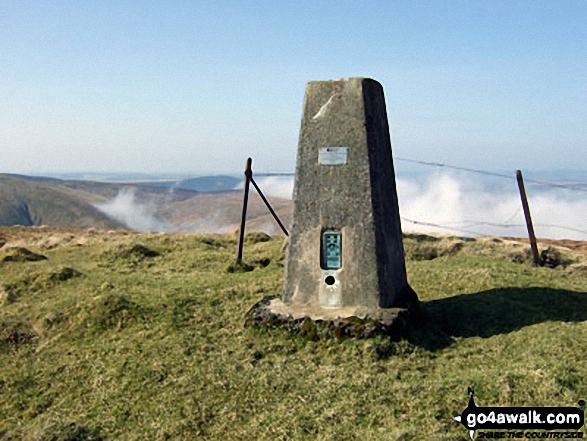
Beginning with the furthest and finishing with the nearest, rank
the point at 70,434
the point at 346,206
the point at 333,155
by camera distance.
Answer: the point at 333,155 → the point at 346,206 → the point at 70,434

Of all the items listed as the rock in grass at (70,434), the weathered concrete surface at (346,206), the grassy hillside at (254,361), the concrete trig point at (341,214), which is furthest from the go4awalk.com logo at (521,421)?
the rock in grass at (70,434)

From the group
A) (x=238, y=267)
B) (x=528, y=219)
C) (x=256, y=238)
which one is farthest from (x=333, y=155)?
(x=256, y=238)

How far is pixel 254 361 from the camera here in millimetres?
8336

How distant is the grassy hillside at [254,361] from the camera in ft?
21.6

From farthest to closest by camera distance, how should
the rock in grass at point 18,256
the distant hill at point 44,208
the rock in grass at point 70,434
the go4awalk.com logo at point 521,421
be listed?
1. the distant hill at point 44,208
2. the rock in grass at point 18,256
3. the rock in grass at point 70,434
4. the go4awalk.com logo at point 521,421

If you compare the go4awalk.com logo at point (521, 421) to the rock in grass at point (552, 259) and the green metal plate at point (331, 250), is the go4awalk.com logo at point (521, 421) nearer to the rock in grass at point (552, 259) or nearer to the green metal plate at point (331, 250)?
the green metal plate at point (331, 250)

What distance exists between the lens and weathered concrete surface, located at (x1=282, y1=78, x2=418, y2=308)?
9.18 meters

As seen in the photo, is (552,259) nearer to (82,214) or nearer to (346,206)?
(346,206)

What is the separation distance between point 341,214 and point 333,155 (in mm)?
1104

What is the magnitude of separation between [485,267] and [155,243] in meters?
12.5

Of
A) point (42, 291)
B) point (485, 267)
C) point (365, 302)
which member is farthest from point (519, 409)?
point (42, 291)

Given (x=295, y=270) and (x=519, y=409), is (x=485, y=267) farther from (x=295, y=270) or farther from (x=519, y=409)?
(x=519, y=409)

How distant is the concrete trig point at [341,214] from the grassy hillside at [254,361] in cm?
93

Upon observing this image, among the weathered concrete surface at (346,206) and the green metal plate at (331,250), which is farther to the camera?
the green metal plate at (331,250)
